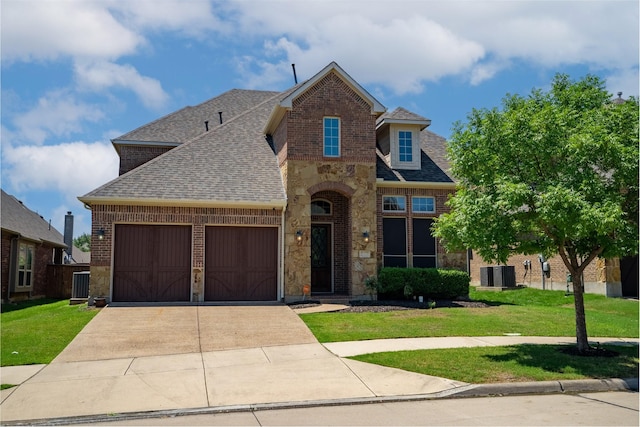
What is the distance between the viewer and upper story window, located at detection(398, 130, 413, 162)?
2117 cm

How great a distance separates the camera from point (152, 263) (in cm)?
1778

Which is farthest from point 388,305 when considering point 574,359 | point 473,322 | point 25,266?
point 25,266

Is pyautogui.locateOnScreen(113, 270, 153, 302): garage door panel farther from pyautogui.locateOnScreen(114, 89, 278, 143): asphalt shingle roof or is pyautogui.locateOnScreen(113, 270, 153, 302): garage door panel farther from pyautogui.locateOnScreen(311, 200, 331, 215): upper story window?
pyautogui.locateOnScreen(114, 89, 278, 143): asphalt shingle roof

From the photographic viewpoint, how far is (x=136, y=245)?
1769 cm

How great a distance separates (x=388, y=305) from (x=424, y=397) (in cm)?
926

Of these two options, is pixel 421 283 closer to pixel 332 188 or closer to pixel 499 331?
pixel 332 188

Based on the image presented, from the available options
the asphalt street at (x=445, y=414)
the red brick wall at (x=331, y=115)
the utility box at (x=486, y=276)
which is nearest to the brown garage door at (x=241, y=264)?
the red brick wall at (x=331, y=115)

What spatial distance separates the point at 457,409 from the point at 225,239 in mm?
11921

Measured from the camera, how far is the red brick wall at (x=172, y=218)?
17252mm

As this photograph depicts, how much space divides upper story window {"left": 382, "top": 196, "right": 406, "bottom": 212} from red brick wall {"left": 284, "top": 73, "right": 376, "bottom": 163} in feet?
5.90

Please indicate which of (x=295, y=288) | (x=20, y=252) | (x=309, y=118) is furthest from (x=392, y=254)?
(x=20, y=252)

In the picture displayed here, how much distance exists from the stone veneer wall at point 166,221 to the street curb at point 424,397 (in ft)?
34.0

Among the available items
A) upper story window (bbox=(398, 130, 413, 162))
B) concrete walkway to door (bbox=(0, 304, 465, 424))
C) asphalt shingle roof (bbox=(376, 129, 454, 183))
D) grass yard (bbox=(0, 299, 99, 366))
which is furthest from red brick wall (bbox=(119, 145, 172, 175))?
concrete walkway to door (bbox=(0, 304, 465, 424))

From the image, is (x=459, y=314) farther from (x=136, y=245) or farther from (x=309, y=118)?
(x=136, y=245)
